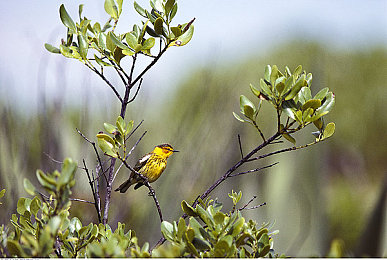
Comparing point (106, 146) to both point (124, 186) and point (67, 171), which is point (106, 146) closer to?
point (67, 171)

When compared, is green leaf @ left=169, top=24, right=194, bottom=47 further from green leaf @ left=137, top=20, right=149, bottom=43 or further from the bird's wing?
the bird's wing

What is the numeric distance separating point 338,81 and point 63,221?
6.24 meters

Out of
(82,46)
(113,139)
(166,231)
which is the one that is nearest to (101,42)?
(82,46)

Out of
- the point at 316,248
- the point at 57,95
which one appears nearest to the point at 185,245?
the point at 316,248

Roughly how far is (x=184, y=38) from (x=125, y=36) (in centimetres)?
6

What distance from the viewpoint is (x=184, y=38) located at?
45 cm

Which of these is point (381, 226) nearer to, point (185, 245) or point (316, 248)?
point (316, 248)

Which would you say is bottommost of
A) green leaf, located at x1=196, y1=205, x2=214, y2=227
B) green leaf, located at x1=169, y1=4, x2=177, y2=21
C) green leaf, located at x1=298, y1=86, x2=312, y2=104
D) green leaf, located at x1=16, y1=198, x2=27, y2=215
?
green leaf, located at x1=16, y1=198, x2=27, y2=215

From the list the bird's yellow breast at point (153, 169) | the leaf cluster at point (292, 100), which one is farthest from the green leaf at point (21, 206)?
the bird's yellow breast at point (153, 169)

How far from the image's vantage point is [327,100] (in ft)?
1.38

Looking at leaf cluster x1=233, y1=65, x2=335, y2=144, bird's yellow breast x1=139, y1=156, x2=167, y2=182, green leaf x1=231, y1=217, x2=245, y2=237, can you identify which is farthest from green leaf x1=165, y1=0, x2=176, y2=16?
bird's yellow breast x1=139, y1=156, x2=167, y2=182

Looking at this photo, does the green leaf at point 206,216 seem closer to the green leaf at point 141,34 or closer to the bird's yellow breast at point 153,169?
the green leaf at point 141,34

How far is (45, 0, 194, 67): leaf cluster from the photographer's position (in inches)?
16.9

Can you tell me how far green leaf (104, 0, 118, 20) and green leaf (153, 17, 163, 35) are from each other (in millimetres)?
82
